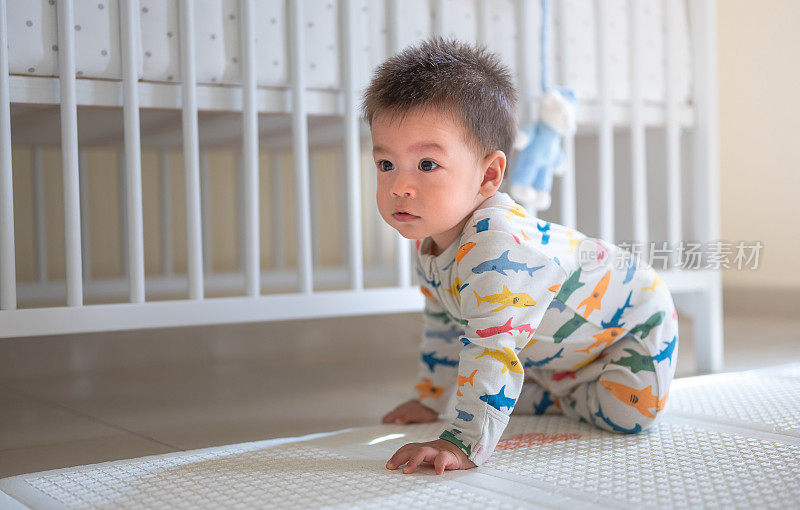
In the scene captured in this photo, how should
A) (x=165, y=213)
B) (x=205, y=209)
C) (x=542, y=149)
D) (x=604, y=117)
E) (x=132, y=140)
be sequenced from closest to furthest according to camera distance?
(x=132, y=140) < (x=542, y=149) < (x=604, y=117) < (x=165, y=213) < (x=205, y=209)

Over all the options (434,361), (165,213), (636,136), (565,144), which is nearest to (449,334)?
(434,361)

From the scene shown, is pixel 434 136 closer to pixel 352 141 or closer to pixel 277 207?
pixel 352 141

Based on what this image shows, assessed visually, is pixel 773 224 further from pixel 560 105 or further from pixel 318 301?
pixel 318 301

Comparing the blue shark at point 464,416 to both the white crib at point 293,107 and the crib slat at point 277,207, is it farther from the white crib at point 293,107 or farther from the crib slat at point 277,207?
the crib slat at point 277,207

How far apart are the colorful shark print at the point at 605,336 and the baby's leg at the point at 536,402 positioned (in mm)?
144

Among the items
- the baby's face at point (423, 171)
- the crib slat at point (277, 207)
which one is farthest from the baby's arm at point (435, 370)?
the crib slat at point (277, 207)

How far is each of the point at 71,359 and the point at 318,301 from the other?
76 cm

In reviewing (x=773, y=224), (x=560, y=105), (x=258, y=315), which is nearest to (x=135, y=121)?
(x=258, y=315)

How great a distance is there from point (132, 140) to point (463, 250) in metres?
0.47

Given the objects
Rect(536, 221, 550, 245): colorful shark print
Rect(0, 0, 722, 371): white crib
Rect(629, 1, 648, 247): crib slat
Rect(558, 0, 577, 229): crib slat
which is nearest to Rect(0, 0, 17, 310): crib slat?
Rect(0, 0, 722, 371): white crib

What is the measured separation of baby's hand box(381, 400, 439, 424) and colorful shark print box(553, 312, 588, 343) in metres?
0.22

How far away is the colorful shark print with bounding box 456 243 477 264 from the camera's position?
89 cm

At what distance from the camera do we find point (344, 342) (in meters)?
2.02

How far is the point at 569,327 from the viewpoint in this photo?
0.98 metres
